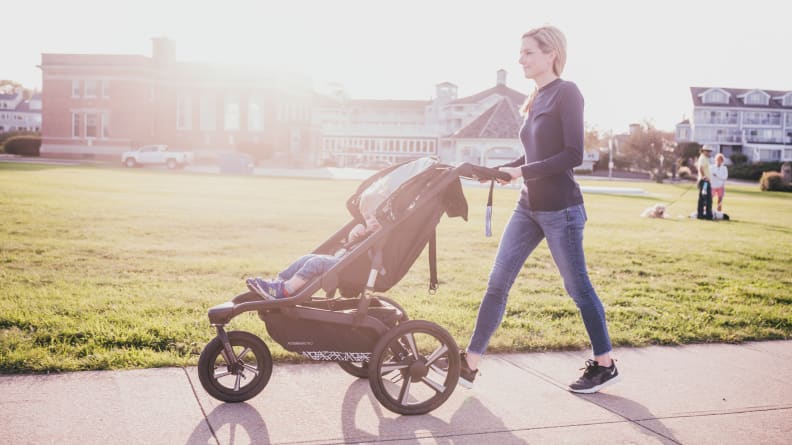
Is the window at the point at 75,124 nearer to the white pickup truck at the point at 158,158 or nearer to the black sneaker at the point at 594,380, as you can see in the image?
the white pickup truck at the point at 158,158

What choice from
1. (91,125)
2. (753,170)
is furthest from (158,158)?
(753,170)

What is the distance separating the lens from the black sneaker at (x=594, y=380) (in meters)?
4.39

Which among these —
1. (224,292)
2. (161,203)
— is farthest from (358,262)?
(161,203)

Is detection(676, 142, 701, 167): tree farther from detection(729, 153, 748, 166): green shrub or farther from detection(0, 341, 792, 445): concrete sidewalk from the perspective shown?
detection(0, 341, 792, 445): concrete sidewalk

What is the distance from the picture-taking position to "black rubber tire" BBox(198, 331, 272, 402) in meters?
3.90

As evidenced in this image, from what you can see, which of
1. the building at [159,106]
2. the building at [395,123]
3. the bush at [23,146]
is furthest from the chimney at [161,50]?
the building at [395,123]

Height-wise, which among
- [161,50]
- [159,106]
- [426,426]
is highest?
[161,50]

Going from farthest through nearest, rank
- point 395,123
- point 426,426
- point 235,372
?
point 395,123, point 235,372, point 426,426

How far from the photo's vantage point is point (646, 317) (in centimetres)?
648

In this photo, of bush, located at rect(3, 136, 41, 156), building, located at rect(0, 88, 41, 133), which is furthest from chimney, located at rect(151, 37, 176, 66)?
building, located at rect(0, 88, 41, 133)

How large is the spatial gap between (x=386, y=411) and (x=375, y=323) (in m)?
0.51

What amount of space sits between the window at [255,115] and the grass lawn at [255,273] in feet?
152

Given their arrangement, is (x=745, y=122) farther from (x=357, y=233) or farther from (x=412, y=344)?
(x=412, y=344)

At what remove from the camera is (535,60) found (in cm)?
416
